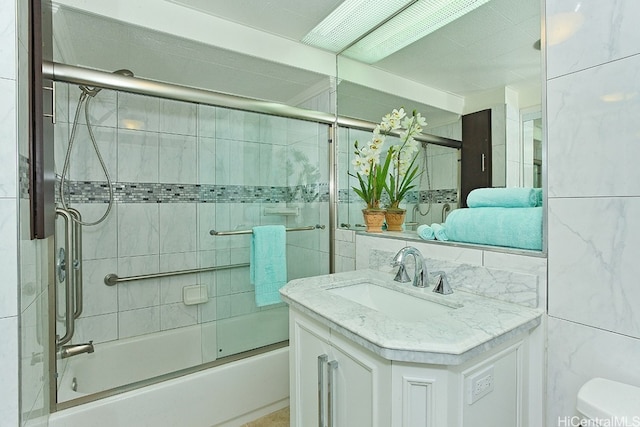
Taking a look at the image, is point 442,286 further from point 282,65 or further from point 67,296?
point 67,296

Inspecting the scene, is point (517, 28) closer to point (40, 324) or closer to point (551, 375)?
point (551, 375)

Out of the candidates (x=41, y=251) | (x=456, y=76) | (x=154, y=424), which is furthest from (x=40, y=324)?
(x=456, y=76)

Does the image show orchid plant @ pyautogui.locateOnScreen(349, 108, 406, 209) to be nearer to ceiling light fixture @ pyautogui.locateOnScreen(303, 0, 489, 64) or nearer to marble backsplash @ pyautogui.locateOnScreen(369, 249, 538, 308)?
ceiling light fixture @ pyautogui.locateOnScreen(303, 0, 489, 64)

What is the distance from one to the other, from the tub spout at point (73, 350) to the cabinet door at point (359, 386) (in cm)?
147

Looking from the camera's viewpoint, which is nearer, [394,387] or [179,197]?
[394,387]

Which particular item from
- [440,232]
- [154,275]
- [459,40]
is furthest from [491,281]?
[154,275]

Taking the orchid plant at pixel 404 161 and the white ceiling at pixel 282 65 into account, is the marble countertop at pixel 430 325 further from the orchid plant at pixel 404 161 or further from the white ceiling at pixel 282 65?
the white ceiling at pixel 282 65

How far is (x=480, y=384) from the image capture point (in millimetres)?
824

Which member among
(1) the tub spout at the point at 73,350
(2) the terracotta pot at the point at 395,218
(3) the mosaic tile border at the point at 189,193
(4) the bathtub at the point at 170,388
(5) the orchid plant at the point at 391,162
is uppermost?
(5) the orchid plant at the point at 391,162

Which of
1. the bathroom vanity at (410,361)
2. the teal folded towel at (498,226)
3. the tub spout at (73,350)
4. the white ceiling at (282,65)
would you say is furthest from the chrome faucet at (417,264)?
the tub spout at (73,350)

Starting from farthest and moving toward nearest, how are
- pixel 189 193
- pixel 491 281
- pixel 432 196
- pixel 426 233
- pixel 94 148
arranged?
pixel 189 193 → pixel 94 148 → pixel 432 196 → pixel 426 233 → pixel 491 281

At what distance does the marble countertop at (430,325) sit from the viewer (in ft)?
2.43

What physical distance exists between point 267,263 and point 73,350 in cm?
112

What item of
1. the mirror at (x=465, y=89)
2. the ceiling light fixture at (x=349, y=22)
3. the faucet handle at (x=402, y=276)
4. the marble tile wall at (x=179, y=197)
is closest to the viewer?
the mirror at (x=465, y=89)
